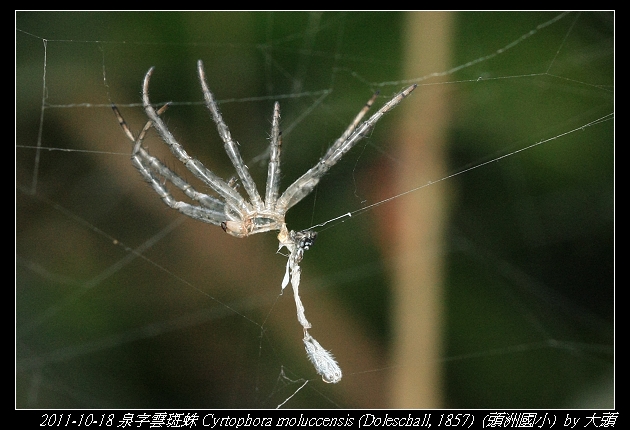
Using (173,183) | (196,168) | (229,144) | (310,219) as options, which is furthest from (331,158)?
(310,219)

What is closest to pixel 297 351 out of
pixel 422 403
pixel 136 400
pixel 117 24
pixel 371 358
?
pixel 371 358

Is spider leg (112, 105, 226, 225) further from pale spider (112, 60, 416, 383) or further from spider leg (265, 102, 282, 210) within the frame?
spider leg (265, 102, 282, 210)

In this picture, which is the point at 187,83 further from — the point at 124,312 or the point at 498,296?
the point at 498,296

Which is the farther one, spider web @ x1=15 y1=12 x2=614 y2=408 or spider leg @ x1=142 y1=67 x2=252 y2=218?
spider web @ x1=15 y1=12 x2=614 y2=408

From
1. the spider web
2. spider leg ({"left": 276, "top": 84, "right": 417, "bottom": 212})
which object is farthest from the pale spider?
the spider web

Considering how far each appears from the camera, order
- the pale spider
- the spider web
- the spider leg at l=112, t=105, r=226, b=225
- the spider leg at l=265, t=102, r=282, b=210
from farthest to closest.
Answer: the spider web, the spider leg at l=112, t=105, r=226, b=225, the pale spider, the spider leg at l=265, t=102, r=282, b=210

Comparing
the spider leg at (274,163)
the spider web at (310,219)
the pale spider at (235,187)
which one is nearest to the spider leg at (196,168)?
the pale spider at (235,187)

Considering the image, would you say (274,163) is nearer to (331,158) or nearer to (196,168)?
(331,158)
